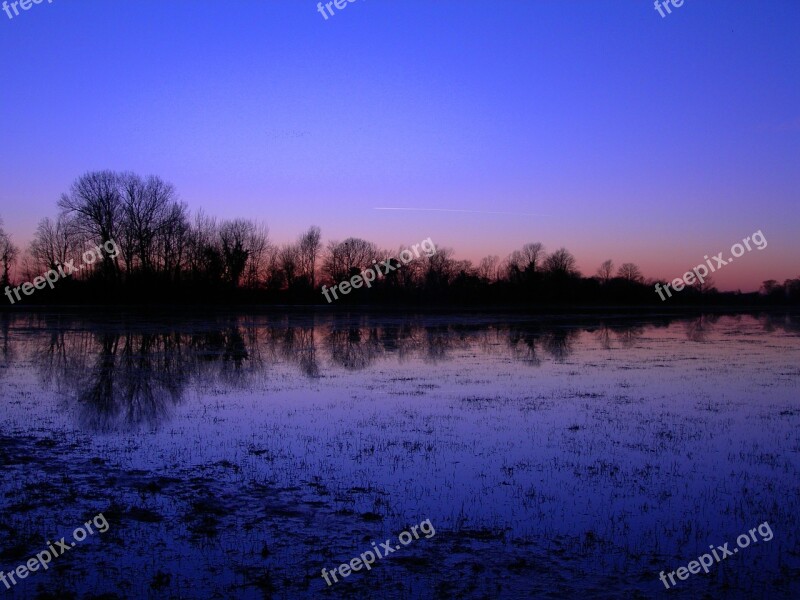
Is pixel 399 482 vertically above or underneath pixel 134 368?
underneath

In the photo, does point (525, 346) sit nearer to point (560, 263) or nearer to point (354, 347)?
point (354, 347)

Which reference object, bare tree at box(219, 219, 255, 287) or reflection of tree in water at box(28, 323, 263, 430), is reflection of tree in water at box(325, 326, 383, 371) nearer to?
reflection of tree in water at box(28, 323, 263, 430)

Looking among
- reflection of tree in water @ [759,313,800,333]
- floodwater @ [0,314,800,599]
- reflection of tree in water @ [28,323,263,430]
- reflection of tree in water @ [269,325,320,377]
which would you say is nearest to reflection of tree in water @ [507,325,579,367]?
floodwater @ [0,314,800,599]

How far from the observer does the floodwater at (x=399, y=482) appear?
6.17 m

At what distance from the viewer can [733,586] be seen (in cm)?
605

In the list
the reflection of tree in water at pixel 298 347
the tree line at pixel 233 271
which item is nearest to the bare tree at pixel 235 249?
the tree line at pixel 233 271

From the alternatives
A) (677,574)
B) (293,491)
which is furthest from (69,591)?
(677,574)

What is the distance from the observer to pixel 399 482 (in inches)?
357

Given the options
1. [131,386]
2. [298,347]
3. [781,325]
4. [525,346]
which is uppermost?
[298,347]

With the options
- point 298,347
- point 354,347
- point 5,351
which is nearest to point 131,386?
point 5,351

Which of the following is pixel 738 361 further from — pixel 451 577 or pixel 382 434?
pixel 451 577

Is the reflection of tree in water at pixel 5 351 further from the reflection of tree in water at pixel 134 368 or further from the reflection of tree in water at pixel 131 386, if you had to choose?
the reflection of tree in water at pixel 131 386

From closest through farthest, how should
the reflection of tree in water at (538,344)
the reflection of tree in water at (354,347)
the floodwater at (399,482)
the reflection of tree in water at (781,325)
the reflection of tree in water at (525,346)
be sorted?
the floodwater at (399,482)
the reflection of tree in water at (354,347)
the reflection of tree in water at (525,346)
the reflection of tree in water at (538,344)
the reflection of tree in water at (781,325)

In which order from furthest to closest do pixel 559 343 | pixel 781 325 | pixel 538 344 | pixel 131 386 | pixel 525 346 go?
pixel 781 325, pixel 559 343, pixel 538 344, pixel 525 346, pixel 131 386
